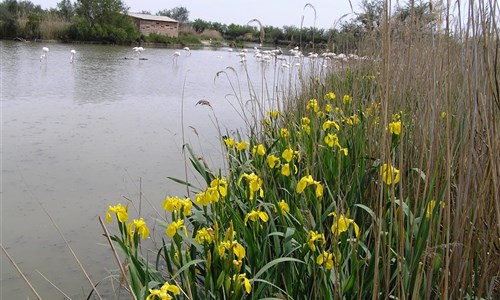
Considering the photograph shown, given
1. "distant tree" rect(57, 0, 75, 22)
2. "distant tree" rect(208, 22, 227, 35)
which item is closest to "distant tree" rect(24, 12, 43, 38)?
"distant tree" rect(57, 0, 75, 22)

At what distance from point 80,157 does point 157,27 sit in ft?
79.3

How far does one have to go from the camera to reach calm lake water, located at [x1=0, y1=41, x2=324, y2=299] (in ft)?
6.11

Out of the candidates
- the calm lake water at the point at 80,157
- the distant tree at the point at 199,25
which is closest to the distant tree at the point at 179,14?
the distant tree at the point at 199,25

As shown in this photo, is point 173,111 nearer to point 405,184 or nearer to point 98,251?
point 98,251

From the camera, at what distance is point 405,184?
1.33 metres

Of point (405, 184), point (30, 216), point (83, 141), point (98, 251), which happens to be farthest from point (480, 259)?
point (83, 141)

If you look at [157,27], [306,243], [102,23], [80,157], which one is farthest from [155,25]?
[306,243]

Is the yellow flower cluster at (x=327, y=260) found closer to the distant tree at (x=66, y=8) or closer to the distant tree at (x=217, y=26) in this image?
the distant tree at (x=66, y=8)

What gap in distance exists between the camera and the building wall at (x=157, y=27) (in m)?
25.3

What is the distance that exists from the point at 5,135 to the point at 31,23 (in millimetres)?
14473

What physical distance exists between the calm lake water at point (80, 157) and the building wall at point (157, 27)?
19257 mm

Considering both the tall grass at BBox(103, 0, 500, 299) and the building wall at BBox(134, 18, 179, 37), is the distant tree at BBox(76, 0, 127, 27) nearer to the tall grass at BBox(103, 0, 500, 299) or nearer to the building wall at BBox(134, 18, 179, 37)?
the building wall at BBox(134, 18, 179, 37)

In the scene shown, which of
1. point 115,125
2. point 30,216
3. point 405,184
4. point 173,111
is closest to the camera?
point 405,184

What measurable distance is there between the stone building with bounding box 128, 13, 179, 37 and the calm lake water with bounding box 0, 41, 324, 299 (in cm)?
1935
